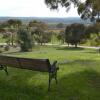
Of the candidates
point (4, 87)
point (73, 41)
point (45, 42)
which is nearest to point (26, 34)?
point (73, 41)

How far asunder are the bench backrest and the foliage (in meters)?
29.0

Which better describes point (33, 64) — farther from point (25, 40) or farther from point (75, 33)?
point (75, 33)

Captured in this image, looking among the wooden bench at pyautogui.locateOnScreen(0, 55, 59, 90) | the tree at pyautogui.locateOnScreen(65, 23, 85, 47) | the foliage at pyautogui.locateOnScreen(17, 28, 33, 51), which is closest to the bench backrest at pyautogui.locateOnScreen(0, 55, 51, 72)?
Result: the wooden bench at pyautogui.locateOnScreen(0, 55, 59, 90)

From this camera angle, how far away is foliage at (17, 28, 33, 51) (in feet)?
133

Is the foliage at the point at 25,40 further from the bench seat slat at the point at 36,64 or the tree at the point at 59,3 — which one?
the bench seat slat at the point at 36,64

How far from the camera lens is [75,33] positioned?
2188 inches

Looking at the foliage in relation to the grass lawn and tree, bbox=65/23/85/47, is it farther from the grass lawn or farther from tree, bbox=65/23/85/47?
the grass lawn

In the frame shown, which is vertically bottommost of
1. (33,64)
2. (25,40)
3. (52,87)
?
(25,40)

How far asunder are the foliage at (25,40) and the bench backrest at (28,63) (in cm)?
2898

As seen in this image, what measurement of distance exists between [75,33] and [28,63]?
45404 mm

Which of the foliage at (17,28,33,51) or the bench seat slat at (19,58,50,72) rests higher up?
the bench seat slat at (19,58,50,72)

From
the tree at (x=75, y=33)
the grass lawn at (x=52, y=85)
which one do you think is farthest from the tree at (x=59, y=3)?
the tree at (x=75, y=33)

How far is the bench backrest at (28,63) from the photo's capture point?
9.88m

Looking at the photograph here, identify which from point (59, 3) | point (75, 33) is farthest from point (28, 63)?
point (75, 33)
